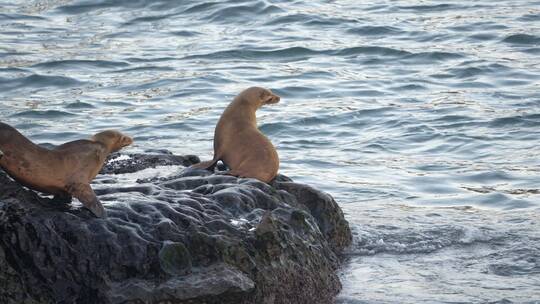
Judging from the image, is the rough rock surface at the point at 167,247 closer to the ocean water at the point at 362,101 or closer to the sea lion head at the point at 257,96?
the ocean water at the point at 362,101

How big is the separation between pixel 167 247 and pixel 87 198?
504 millimetres

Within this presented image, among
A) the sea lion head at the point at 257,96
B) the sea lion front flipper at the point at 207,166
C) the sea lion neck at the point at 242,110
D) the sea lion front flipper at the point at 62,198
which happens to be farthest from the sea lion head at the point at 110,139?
the sea lion head at the point at 257,96

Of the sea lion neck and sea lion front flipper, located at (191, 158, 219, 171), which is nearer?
sea lion front flipper, located at (191, 158, 219, 171)

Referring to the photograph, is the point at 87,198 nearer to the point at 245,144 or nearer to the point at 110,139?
the point at 110,139

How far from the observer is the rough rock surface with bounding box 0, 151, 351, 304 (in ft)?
17.7

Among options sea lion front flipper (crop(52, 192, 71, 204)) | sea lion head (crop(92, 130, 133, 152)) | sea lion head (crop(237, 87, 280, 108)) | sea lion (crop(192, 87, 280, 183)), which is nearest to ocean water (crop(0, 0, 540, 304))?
sea lion (crop(192, 87, 280, 183))

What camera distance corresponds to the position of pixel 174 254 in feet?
18.6

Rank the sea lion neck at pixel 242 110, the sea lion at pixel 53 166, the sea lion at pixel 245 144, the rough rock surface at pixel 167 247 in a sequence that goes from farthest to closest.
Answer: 1. the sea lion neck at pixel 242 110
2. the sea lion at pixel 245 144
3. the sea lion at pixel 53 166
4. the rough rock surface at pixel 167 247

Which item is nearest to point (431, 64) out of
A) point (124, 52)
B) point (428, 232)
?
point (124, 52)

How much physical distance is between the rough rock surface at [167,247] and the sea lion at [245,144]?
41 cm

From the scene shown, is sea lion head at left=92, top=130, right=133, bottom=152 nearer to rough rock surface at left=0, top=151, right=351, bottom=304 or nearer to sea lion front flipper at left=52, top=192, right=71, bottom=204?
rough rock surface at left=0, top=151, right=351, bottom=304

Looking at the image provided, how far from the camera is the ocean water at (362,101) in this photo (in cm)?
788

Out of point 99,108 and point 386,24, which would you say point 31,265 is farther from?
point 386,24

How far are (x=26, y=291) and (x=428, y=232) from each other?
3833mm
